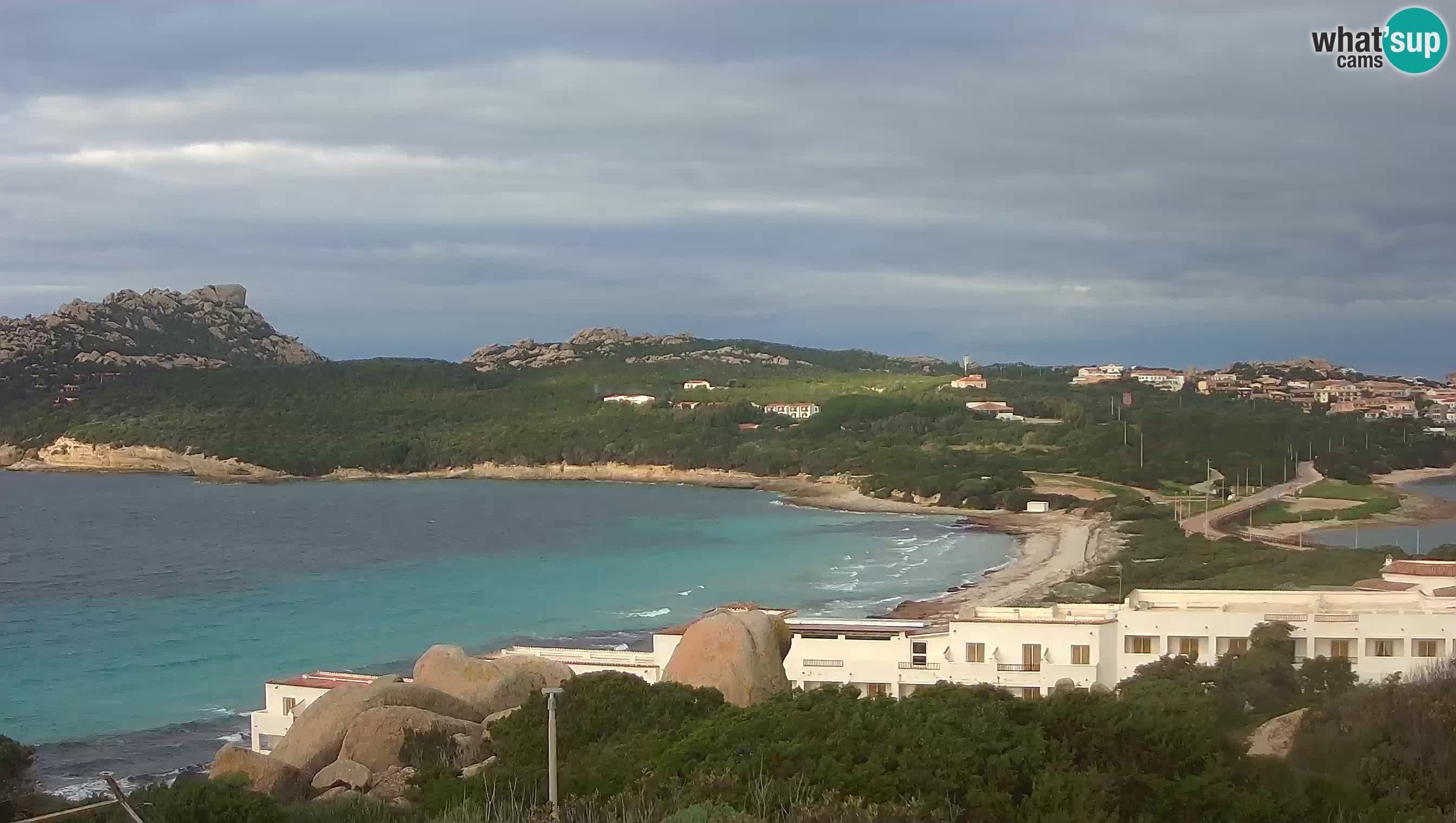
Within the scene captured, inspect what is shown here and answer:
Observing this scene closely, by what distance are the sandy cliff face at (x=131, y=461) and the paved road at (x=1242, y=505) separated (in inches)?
2740

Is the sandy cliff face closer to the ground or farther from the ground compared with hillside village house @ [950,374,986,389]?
closer to the ground

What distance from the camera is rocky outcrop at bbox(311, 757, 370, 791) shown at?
1252 centimetres

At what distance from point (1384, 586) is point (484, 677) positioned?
64.0ft

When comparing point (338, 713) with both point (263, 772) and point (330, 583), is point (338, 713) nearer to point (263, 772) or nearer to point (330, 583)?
point (263, 772)

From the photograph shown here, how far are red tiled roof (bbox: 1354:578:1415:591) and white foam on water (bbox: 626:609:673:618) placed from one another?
1923 cm

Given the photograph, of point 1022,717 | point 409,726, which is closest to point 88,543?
point 409,726

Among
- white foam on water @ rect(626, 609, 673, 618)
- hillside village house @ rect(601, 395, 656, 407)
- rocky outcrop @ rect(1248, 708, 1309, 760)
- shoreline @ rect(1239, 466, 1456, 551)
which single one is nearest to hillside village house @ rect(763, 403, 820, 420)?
hillside village house @ rect(601, 395, 656, 407)

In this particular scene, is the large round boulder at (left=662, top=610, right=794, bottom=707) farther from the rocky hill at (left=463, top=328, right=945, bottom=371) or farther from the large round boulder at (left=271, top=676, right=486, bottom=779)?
the rocky hill at (left=463, top=328, right=945, bottom=371)

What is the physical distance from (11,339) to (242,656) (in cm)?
10260

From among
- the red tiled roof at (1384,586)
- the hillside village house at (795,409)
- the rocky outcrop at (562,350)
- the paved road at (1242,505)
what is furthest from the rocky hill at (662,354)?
the red tiled roof at (1384,586)

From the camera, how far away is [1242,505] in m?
58.8

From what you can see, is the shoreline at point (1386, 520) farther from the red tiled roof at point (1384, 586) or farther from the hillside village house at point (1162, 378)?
the hillside village house at point (1162, 378)

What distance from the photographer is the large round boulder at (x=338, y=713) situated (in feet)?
47.8

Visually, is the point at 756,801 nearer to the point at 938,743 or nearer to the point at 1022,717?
the point at 938,743
